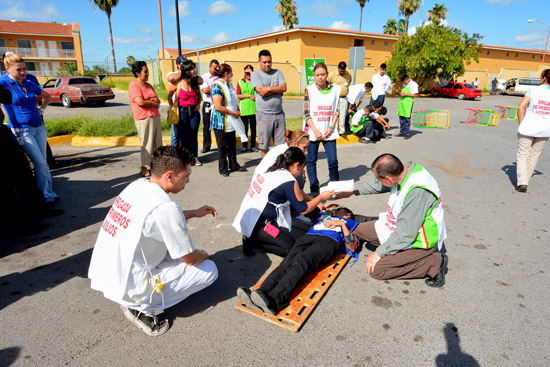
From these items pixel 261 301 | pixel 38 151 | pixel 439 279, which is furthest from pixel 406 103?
pixel 38 151

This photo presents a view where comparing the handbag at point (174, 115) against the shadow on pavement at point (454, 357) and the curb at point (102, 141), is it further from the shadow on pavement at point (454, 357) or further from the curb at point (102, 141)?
the shadow on pavement at point (454, 357)

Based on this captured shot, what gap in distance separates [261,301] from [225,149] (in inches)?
160

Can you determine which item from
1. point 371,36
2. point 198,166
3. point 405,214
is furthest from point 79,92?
point 371,36

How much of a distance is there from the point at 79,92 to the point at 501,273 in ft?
60.9

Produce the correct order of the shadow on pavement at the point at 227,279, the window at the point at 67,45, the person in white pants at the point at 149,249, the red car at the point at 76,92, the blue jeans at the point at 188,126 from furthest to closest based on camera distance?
the window at the point at 67,45
the red car at the point at 76,92
the blue jeans at the point at 188,126
the shadow on pavement at the point at 227,279
the person in white pants at the point at 149,249

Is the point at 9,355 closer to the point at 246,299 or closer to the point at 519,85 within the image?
the point at 246,299

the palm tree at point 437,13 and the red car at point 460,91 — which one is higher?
the palm tree at point 437,13

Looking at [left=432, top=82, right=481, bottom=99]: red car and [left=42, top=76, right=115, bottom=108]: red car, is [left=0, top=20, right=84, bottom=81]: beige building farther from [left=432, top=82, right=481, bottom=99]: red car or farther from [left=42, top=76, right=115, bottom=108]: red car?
[left=432, top=82, right=481, bottom=99]: red car

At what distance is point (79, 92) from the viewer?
16.5 meters

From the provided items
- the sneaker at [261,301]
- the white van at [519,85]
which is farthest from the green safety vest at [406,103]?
the white van at [519,85]

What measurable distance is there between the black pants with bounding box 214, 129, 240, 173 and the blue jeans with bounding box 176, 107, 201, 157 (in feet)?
2.91

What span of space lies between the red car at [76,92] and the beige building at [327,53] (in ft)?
29.0

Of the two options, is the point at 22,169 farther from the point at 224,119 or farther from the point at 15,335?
the point at 224,119

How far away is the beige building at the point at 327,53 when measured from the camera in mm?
29125
